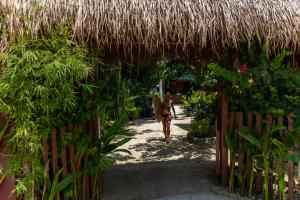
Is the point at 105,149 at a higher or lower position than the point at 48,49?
lower

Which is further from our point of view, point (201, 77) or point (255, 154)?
point (201, 77)

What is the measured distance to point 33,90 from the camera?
3.61m

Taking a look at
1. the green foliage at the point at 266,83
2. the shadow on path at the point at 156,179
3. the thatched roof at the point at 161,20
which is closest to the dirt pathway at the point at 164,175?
the shadow on path at the point at 156,179

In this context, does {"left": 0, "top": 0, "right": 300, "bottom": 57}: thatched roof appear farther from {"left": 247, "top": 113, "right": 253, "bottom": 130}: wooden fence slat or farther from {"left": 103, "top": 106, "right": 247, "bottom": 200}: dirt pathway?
{"left": 103, "top": 106, "right": 247, "bottom": 200}: dirt pathway

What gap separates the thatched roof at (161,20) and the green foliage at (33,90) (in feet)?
1.01

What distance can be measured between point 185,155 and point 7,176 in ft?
15.5

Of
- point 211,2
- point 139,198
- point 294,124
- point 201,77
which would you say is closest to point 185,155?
point 201,77

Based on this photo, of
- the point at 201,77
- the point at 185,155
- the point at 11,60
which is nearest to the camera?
the point at 11,60

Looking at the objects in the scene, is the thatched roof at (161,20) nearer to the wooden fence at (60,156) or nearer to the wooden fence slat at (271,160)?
the wooden fence slat at (271,160)

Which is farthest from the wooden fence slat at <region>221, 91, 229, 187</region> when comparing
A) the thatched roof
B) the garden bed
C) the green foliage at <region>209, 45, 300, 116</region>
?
the garden bed

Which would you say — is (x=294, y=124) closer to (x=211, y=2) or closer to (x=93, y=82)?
(x=211, y=2)

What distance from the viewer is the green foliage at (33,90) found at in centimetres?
356

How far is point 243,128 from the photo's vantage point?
4680 millimetres

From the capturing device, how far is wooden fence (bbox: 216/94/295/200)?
15.5 ft
